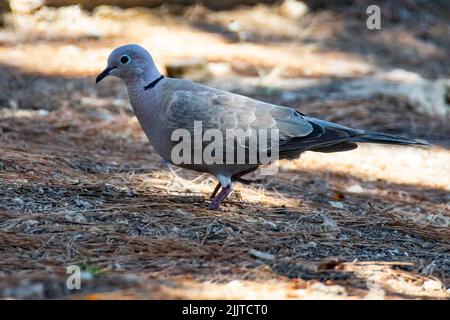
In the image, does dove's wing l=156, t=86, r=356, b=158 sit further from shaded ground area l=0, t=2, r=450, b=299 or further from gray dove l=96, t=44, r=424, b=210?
shaded ground area l=0, t=2, r=450, b=299

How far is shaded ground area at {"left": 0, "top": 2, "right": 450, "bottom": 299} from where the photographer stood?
132 inches

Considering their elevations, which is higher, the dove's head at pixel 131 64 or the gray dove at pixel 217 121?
the dove's head at pixel 131 64

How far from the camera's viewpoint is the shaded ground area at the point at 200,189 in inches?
132

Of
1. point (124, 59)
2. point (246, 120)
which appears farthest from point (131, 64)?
point (246, 120)

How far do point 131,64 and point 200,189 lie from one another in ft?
3.15

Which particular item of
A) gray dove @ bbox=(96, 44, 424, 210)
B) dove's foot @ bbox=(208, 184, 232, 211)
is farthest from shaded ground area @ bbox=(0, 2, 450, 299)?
gray dove @ bbox=(96, 44, 424, 210)

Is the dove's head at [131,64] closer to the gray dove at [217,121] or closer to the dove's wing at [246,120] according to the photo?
the gray dove at [217,121]

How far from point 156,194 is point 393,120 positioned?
10.8 feet

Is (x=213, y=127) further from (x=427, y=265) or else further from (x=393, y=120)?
(x=393, y=120)

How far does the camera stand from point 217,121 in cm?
441

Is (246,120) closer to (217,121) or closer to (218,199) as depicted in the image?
(217,121)

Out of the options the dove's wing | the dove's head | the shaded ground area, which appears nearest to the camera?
the shaded ground area

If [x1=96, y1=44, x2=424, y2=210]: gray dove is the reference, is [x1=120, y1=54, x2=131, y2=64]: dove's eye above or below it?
above

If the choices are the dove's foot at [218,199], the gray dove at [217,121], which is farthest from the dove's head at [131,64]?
the dove's foot at [218,199]
